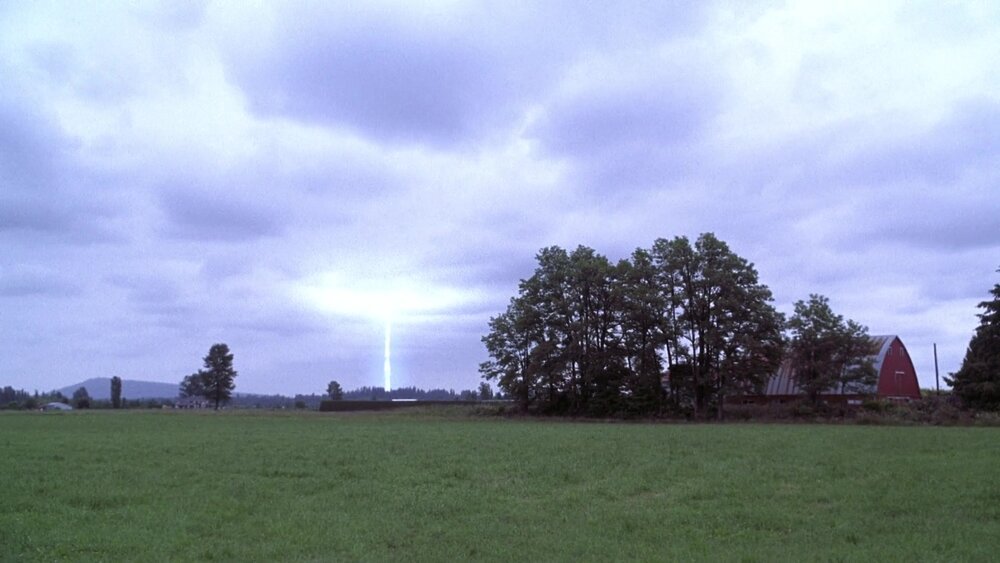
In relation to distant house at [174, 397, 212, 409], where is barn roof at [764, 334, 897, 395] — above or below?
above

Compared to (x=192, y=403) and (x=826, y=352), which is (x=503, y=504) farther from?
(x=192, y=403)

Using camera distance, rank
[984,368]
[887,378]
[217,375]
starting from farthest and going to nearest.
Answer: [217,375] < [887,378] < [984,368]

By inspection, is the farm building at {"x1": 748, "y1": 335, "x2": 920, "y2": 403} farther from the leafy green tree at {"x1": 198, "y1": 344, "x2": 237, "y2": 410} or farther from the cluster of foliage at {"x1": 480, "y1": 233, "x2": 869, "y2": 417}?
the leafy green tree at {"x1": 198, "y1": 344, "x2": 237, "y2": 410}

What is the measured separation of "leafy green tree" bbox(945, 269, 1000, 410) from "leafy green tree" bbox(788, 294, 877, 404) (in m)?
7.51

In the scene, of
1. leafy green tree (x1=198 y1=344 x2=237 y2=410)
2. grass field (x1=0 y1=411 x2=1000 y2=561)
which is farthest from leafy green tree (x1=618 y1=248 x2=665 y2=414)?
leafy green tree (x1=198 y1=344 x2=237 y2=410)

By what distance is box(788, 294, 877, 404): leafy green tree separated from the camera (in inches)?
2916

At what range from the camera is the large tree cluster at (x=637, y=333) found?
7756cm

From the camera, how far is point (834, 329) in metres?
74.8

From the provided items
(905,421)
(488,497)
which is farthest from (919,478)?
(905,421)

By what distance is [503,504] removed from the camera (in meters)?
18.0

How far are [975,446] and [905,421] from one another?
3497cm

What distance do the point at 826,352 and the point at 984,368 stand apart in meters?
13.2

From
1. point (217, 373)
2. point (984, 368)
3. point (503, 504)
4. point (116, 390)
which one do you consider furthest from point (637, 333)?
point (116, 390)

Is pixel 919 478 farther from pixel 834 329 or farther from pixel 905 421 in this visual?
pixel 834 329
